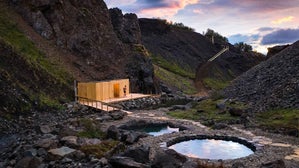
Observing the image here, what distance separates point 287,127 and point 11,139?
22.1m

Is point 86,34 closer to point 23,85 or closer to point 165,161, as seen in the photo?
point 23,85

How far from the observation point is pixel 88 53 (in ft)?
182

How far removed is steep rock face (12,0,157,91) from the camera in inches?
2094

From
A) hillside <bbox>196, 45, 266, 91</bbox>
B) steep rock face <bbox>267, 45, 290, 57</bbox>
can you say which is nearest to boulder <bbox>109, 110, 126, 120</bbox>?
steep rock face <bbox>267, 45, 290, 57</bbox>

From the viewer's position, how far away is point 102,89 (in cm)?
4844

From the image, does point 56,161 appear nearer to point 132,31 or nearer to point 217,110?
point 217,110

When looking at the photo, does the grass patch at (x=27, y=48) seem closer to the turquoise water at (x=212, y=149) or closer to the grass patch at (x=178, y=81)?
the turquoise water at (x=212, y=149)

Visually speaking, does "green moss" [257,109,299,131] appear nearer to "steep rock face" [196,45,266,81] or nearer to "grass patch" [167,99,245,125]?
"grass patch" [167,99,245,125]

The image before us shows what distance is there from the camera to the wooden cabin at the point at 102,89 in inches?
1832

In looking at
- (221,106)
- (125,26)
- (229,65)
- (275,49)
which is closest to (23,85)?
(221,106)

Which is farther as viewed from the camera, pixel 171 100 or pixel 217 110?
pixel 171 100

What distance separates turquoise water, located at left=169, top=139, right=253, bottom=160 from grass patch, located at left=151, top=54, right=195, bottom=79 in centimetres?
6700

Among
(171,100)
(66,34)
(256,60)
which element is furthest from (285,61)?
(256,60)

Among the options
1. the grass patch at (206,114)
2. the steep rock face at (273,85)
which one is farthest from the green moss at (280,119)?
the grass patch at (206,114)
